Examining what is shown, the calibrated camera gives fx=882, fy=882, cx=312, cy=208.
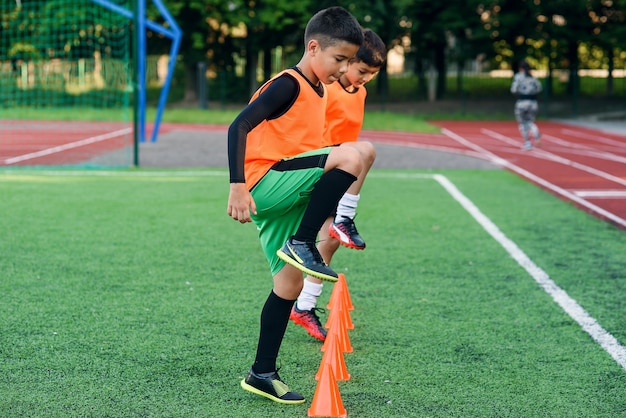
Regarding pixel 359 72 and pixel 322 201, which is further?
pixel 359 72

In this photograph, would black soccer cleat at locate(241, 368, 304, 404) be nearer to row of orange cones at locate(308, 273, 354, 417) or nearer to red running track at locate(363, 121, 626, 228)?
row of orange cones at locate(308, 273, 354, 417)

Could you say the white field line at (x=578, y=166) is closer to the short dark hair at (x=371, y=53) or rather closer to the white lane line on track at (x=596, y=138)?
the white lane line on track at (x=596, y=138)

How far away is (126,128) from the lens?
23250mm

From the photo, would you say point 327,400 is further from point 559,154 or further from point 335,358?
point 559,154

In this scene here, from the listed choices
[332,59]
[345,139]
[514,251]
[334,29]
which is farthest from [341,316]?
[514,251]

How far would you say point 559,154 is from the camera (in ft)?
59.2

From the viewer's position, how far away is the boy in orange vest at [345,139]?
16.8 feet

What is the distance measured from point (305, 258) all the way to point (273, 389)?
2.17ft

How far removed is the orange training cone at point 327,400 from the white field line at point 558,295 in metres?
1.70

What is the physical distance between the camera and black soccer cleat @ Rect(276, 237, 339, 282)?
3.79 meters

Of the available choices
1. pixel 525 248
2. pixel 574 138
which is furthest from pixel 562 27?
pixel 525 248

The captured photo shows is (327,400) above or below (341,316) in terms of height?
below

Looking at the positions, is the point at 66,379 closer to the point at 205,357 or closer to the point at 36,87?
the point at 205,357

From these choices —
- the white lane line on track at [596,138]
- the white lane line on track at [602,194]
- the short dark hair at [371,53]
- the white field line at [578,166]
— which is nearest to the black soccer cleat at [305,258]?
the short dark hair at [371,53]
